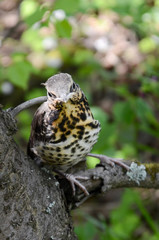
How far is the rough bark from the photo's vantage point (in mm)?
1625

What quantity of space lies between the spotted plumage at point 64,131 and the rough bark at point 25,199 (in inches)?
5.5

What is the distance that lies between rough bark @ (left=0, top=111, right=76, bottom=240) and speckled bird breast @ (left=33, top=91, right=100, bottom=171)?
0.13 m

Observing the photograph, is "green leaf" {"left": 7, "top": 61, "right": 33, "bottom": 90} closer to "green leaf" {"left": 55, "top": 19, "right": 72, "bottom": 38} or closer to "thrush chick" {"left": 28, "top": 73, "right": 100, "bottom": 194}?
"green leaf" {"left": 55, "top": 19, "right": 72, "bottom": 38}

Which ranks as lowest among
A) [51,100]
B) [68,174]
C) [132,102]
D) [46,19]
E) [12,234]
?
[12,234]

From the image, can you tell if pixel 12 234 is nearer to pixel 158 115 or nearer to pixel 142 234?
pixel 142 234

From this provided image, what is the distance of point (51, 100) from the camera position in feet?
6.06

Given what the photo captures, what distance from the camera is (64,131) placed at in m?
2.03

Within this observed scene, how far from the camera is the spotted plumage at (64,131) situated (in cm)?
198

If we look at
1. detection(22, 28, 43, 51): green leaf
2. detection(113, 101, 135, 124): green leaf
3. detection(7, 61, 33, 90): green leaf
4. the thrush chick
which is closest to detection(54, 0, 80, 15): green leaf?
detection(7, 61, 33, 90): green leaf

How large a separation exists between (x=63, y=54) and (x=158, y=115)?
1792mm

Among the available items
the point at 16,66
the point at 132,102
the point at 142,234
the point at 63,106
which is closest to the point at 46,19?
the point at 16,66

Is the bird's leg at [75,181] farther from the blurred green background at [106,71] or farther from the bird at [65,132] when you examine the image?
the blurred green background at [106,71]

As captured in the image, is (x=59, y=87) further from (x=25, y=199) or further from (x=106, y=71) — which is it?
(x=106, y=71)

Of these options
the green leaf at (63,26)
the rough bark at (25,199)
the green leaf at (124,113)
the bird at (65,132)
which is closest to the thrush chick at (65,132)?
the bird at (65,132)
